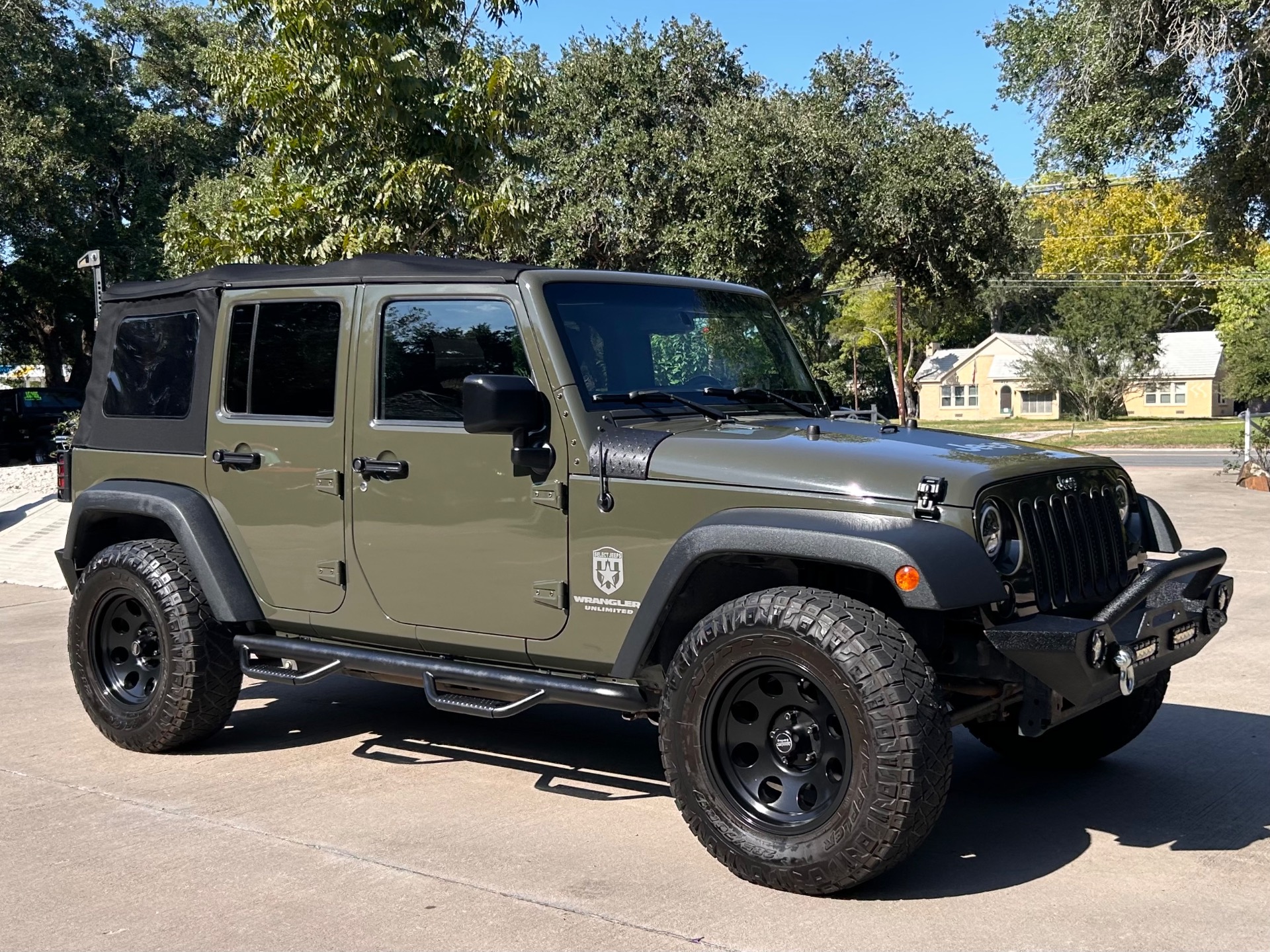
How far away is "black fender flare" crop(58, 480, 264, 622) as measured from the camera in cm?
559

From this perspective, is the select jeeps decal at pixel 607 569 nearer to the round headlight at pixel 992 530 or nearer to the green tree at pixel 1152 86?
the round headlight at pixel 992 530

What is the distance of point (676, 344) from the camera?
209 inches

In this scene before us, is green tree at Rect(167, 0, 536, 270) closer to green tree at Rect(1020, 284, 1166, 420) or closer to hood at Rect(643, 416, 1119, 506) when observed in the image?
hood at Rect(643, 416, 1119, 506)

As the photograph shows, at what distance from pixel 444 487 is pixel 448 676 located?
71 centimetres

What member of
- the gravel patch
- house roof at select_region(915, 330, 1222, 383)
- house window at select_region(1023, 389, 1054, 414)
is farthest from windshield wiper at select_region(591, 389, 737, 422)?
house window at select_region(1023, 389, 1054, 414)

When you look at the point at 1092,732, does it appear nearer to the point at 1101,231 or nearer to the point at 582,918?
the point at 582,918

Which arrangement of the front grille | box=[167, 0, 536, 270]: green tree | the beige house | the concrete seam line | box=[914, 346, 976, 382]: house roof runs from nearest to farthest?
the concrete seam line → the front grille → box=[167, 0, 536, 270]: green tree → the beige house → box=[914, 346, 976, 382]: house roof

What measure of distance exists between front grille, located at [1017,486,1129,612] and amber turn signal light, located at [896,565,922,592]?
59cm

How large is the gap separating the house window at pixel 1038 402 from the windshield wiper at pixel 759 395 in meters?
66.2

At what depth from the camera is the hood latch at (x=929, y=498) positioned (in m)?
4.07

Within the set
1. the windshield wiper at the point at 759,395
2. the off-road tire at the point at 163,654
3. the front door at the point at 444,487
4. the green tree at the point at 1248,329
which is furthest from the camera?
the green tree at the point at 1248,329

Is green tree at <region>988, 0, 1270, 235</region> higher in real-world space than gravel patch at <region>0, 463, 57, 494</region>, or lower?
higher

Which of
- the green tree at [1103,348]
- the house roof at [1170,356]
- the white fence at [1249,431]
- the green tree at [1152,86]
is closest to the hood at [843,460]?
the green tree at [1152,86]

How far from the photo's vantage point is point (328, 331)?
17.9ft
